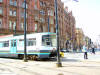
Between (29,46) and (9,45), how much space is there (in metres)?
3.80

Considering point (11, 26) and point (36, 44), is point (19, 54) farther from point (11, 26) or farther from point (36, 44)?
point (11, 26)

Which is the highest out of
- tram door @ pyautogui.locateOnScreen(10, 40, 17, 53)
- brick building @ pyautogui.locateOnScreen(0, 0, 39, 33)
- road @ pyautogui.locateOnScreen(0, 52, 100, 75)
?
brick building @ pyautogui.locateOnScreen(0, 0, 39, 33)

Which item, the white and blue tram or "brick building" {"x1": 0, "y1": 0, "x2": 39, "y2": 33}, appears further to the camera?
"brick building" {"x1": 0, "y1": 0, "x2": 39, "y2": 33}

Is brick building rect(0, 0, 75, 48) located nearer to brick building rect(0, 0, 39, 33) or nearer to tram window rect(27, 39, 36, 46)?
brick building rect(0, 0, 39, 33)

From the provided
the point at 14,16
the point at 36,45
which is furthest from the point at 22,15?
the point at 36,45

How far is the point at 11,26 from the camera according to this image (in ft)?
133

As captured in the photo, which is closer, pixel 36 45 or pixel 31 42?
pixel 36 45

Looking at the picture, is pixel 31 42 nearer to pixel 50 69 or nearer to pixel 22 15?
pixel 50 69

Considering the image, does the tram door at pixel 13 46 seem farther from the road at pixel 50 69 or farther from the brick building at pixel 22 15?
the brick building at pixel 22 15

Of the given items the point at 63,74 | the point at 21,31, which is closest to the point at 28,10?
the point at 21,31

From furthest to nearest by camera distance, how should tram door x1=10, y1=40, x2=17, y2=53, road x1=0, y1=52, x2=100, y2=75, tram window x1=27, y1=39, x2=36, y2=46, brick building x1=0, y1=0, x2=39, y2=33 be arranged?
brick building x1=0, y1=0, x2=39, y2=33, tram door x1=10, y1=40, x2=17, y2=53, tram window x1=27, y1=39, x2=36, y2=46, road x1=0, y1=52, x2=100, y2=75

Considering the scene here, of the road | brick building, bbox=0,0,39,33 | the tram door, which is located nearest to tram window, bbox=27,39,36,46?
the tram door

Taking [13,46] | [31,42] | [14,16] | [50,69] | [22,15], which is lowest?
[50,69]

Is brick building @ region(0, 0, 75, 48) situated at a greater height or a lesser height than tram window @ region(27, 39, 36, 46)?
greater
